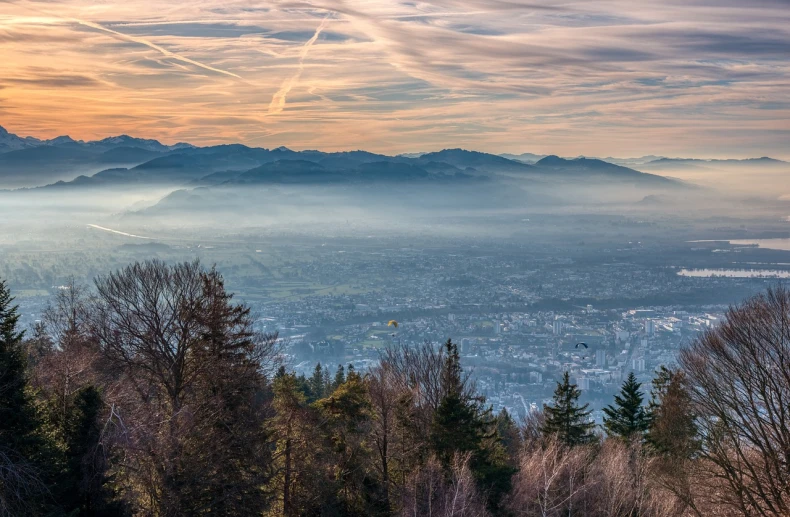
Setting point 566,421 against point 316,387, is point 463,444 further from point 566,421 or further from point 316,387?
point 316,387

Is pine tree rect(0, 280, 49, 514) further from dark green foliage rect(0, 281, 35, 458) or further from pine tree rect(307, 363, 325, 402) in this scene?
pine tree rect(307, 363, 325, 402)

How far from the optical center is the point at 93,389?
753 inches

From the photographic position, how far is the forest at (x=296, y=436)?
1655 cm

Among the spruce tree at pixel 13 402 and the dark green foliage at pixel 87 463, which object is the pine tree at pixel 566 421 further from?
the spruce tree at pixel 13 402

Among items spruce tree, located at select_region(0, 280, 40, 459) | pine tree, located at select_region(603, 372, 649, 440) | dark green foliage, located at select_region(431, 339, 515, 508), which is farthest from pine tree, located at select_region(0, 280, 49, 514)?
pine tree, located at select_region(603, 372, 649, 440)

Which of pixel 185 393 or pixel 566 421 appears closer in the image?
pixel 185 393

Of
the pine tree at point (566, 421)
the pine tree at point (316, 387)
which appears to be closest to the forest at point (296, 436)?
the pine tree at point (566, 421)

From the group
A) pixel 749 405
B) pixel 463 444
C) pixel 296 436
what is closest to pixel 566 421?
pixel 463 444

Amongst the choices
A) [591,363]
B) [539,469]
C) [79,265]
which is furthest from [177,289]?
[79,265]

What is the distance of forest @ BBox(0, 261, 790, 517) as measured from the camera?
16547mm

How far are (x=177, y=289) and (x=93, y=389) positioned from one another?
4.91 metres

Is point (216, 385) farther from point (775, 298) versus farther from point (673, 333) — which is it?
point (673, 333)

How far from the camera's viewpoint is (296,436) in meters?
21.4

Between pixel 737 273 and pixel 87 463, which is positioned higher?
pixel 87 463
